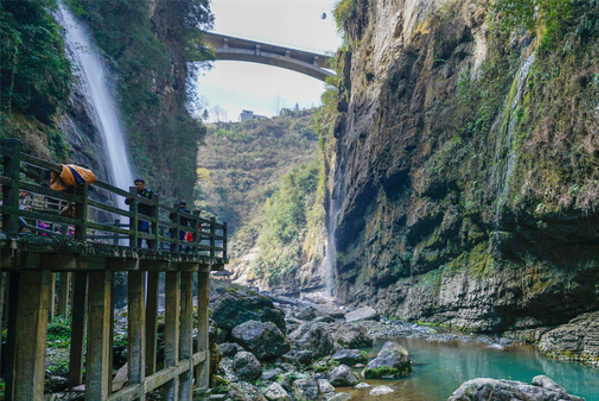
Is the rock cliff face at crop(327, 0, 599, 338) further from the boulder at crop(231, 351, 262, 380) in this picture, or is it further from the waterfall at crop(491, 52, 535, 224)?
the boulder at crop(231, 351, 262, 380)

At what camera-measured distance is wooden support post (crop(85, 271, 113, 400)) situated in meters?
5.39

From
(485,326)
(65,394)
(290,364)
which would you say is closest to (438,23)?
(485,326)

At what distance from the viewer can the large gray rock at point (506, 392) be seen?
839 centimetres

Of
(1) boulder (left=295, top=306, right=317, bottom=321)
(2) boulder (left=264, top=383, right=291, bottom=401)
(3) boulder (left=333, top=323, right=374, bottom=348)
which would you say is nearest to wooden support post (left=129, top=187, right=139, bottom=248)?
(2) boulder (left=264, top=383, right=291, bottom=401)

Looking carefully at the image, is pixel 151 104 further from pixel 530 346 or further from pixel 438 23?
pixel 530 346

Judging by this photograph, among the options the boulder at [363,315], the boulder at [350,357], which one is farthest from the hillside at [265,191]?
the boulder at [350,357]

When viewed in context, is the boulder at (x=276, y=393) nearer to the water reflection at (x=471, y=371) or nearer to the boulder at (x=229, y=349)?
the water reflection at (x=471, y=371)

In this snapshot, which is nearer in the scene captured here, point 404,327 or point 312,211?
point 404,327

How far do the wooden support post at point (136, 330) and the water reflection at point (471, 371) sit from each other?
601 cm

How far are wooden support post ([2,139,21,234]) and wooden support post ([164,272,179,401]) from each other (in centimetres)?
449

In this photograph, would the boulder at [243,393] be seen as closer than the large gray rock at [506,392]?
No

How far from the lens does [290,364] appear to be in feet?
43.0

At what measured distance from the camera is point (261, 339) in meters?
13.3

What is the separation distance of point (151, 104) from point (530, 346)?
84.4 feet
